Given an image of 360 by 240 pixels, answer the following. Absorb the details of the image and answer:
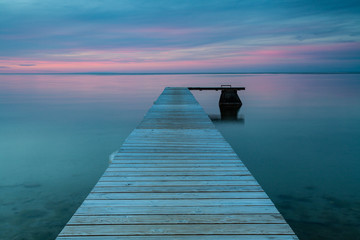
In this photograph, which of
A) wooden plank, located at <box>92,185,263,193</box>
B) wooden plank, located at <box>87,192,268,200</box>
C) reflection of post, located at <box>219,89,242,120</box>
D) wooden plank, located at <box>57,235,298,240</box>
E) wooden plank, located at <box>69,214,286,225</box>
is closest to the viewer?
wooden plank, located at <box>57,235,298,240</box>

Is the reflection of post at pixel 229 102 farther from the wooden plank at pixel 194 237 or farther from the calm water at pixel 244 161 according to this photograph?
the wooden plank at pixel 194 237

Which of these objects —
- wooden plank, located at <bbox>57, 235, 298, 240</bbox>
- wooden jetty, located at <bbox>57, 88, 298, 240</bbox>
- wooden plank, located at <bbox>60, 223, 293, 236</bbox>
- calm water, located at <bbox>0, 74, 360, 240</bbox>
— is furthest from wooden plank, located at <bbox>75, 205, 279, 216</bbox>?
calm water, located at <bbox>0, 74, 360, 240</bbox>

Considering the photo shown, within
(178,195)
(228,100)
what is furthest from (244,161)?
(228,100)

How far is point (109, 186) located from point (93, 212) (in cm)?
69

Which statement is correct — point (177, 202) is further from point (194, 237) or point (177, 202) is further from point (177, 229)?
point (194, 237)

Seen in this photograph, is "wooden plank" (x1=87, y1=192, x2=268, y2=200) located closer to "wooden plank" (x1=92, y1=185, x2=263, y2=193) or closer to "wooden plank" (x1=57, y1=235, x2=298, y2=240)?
"wooden plank" (x1=92, y1=185, x2=263, y2=193)

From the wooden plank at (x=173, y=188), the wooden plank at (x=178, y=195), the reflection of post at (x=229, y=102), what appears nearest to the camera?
the wooden plank at (x=178, y=195)

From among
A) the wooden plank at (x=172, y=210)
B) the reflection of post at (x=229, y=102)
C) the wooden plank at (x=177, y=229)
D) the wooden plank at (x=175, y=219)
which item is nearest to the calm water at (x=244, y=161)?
the wooden plank at (x=172, y=210)

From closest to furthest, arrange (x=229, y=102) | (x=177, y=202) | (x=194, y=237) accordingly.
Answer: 1. (x=194, y=237)
2. (x=177, y=202)
3. (x=229, y=102)

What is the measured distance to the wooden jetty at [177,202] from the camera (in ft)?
8.21

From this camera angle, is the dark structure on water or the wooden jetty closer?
the wooden jetty

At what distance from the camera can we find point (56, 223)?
4.99m

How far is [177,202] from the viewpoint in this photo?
3.07 meters

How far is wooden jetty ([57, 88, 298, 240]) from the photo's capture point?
250 centimetres
